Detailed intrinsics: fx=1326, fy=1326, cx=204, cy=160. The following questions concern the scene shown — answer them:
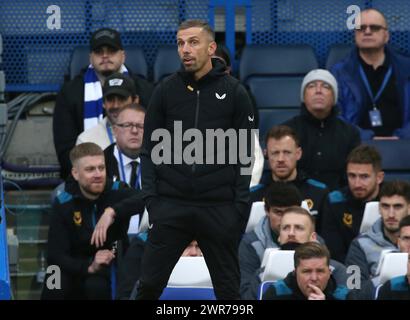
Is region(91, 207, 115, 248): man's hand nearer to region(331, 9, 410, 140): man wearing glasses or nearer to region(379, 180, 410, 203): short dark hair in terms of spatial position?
region(379, 180, 410, 203): short dark hair

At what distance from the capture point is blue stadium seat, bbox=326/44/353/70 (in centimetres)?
1131

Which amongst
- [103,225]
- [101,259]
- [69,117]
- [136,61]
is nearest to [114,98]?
[69,117]

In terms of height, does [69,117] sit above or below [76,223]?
above

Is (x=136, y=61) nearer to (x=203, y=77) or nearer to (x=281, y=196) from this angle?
(x=281, y=196)

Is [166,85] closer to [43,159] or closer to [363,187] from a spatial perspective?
[363,187]

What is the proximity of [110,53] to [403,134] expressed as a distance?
248cm

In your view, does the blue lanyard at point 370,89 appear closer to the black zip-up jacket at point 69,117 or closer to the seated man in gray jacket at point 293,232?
the black zip-up jacket at point 69,117

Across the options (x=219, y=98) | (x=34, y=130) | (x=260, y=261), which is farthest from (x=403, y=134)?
(x=219, y=98)

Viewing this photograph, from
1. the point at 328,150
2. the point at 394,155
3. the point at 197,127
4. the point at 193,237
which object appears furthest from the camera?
the point at 394,155

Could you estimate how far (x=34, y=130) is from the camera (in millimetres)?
11367

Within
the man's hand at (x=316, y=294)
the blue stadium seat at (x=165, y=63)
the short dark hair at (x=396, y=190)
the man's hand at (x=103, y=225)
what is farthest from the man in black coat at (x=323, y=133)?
the man's hand at (x=316, y=294)

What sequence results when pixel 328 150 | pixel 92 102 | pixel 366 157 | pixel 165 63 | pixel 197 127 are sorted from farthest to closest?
pixel 165 63
pixel 92 102
pixel 328 150
pixel 366 157
pixel 197 127

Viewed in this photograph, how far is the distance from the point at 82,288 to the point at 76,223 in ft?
1.48

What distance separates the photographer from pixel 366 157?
935 centimetres
